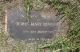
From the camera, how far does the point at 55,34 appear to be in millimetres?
4031

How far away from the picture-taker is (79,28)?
3988 mm

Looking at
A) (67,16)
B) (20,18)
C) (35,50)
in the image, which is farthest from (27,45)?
(67,16)

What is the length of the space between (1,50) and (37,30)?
0.56m

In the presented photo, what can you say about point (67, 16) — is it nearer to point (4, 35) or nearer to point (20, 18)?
point (20, 18)

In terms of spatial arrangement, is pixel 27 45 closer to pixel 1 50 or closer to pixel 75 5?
pixel 1 50

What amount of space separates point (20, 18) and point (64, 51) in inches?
29.1

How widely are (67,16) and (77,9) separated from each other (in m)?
0.17

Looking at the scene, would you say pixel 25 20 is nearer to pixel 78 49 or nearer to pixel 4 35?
pixel 4 35

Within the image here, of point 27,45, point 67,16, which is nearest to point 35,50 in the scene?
point 27,45

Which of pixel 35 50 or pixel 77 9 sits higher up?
pixel 77 9

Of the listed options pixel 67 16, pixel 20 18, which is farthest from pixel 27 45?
pixel 67 16

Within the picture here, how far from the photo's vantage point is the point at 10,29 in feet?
13.0

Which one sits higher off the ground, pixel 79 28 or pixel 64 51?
pixel 79 28

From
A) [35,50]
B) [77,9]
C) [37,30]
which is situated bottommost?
[35,50]
